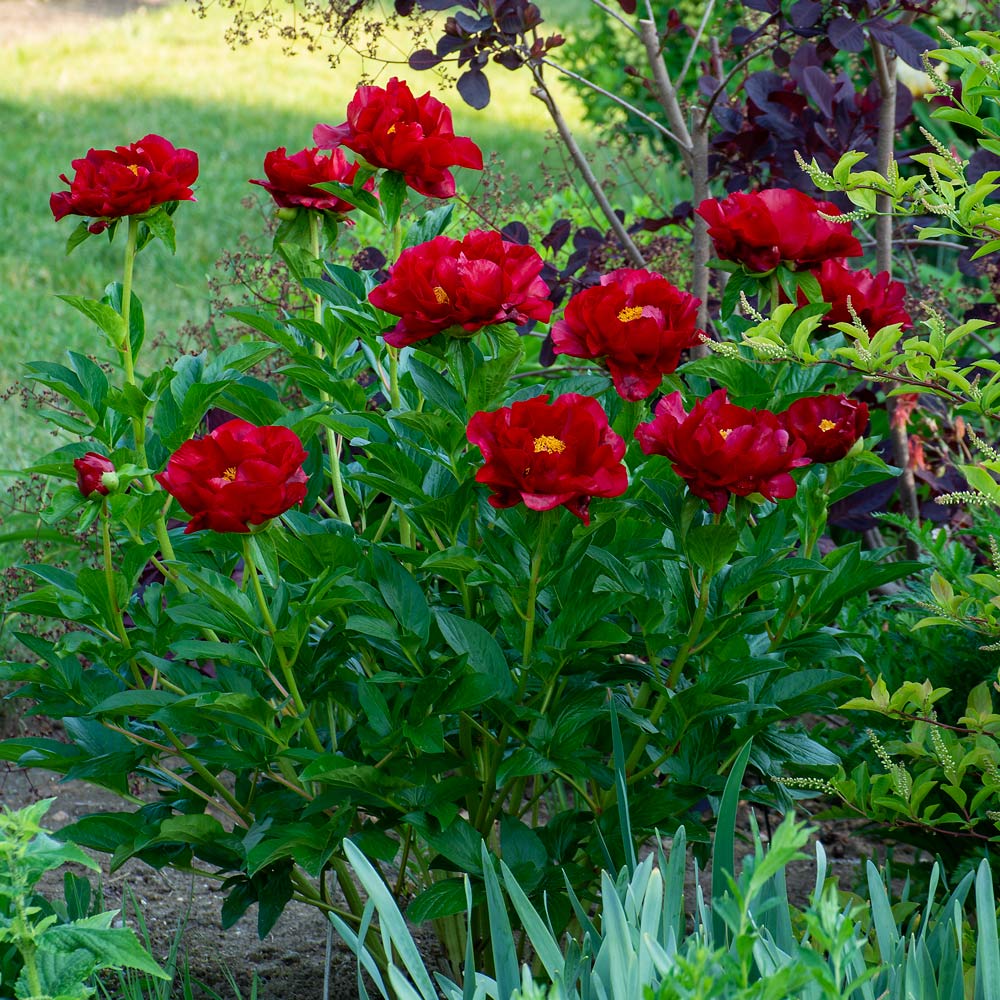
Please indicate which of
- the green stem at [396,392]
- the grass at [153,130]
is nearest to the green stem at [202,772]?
the green stem at [396,392]

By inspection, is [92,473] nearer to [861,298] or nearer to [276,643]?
[276,643]

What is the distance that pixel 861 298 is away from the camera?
67.6 inches

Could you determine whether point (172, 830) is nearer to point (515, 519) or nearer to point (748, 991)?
point (515, 519)

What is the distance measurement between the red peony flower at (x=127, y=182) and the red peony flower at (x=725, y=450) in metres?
0.75

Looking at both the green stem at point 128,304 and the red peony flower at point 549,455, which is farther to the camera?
the green stem at point 128,304

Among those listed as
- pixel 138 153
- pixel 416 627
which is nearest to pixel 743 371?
pixel 416 627

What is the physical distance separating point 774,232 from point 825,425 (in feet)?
0.92

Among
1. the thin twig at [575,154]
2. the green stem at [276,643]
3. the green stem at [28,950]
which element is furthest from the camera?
the thin twig at [575,154]

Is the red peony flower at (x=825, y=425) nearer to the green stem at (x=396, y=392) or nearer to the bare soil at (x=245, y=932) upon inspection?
the green stem at (x=396, y=392)

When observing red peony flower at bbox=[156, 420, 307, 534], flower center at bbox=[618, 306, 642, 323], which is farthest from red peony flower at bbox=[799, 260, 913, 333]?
red peony flower at bbox=[156, 420, 307, 534]

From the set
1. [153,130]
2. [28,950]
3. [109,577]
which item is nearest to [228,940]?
[109,577]

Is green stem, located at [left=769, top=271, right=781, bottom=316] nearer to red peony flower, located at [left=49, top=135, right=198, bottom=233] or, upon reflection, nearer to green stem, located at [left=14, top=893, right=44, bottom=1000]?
red peony flower, located at [left=49, top=135, right=198, bottom=233]

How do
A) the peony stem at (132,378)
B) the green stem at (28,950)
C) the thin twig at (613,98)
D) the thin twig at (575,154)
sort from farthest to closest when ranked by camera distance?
the thin twig at (575,154)
the thin twig at (613,98)
the peony stem at (132,378)
the green stem at (28,950)

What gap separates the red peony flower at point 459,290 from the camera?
1.44 metres
